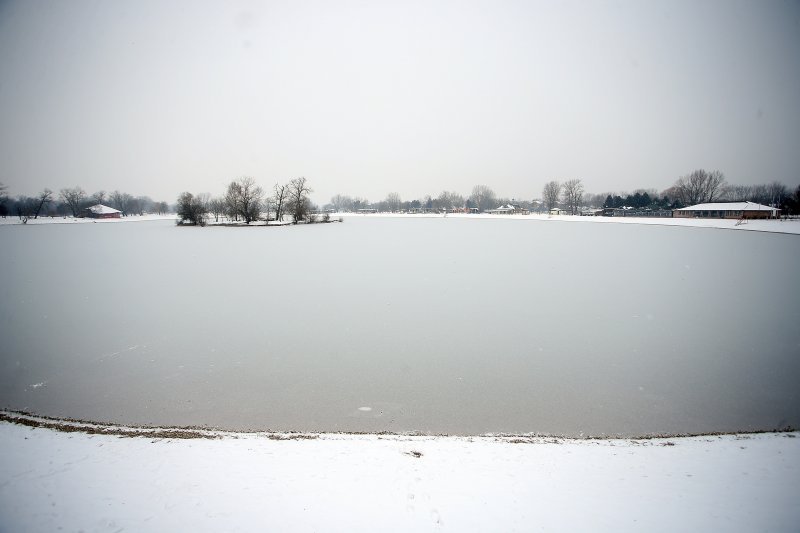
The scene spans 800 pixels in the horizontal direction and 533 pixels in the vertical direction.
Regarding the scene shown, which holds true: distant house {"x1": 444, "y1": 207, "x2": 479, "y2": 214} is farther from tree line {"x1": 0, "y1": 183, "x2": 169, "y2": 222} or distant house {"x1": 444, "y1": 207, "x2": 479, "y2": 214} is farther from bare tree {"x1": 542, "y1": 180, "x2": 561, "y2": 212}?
tree line {"x1": 0, "y1": 183, "x2": 169, "y2": 222}

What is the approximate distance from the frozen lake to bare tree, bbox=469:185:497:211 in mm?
133108

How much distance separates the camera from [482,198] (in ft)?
Result: 478

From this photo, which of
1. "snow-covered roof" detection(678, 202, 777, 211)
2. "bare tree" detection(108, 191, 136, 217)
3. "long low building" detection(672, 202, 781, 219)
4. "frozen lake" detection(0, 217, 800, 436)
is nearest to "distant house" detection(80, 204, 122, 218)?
"bare tree" detection(108, 191, 136, 217)

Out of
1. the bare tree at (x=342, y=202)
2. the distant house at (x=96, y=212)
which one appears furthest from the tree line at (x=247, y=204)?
the bare tree at (x=342, y=202)

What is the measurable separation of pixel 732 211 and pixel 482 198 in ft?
297

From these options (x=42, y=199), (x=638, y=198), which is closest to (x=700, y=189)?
(x=638, y=198)

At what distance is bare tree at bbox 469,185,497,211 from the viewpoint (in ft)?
475

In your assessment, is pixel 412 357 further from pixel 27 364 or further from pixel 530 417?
pixel 27 364

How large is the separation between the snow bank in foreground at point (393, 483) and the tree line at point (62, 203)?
2264 centimetres

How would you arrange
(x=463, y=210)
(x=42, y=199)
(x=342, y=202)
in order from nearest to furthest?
(x=42, y=199) < (x=463, y=210) < (x=342, y=202)

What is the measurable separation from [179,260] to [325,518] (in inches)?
865

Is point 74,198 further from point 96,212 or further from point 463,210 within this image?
point 463,210

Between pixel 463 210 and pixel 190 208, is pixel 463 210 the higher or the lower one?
the higher one

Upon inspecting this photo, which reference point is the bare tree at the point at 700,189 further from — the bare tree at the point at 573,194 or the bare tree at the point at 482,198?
the bare tree at the point at 482,198
